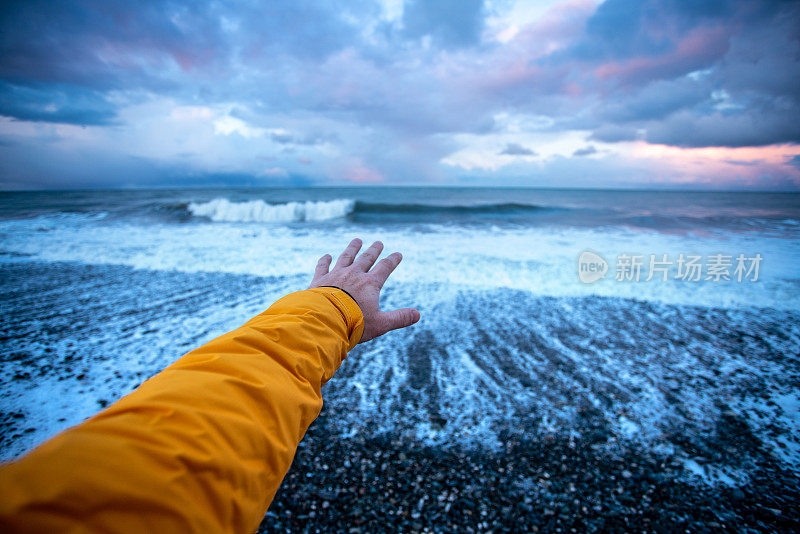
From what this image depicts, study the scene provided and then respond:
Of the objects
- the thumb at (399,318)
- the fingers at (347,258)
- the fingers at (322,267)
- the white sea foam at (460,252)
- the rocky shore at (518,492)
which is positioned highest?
the fingers at (347,258)

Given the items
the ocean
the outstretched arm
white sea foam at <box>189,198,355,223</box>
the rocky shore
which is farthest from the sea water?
white sea foam at <box>189,198,355,223</box>

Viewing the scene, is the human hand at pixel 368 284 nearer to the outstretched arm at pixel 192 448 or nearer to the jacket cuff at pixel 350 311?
the jacket cuff at pixel 350 311

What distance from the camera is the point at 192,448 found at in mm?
796

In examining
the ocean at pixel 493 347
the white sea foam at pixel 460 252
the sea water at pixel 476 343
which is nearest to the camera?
the ocean at pixel 493 347

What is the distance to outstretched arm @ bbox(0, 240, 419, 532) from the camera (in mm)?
598

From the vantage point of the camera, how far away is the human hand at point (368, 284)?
6.03 feet

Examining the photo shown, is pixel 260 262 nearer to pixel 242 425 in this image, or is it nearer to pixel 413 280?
pixel 413 280

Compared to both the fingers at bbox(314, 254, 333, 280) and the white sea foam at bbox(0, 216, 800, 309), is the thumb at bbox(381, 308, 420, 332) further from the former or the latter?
the white sea foam at bbox(0, 216, 800, 309)

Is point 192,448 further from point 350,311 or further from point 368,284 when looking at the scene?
point 368,284

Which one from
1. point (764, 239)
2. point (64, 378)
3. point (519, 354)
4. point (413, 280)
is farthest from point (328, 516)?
point (764, 239)

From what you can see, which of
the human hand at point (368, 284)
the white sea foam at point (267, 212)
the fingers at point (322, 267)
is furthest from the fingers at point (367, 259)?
the white sea foam at point (267, 212)

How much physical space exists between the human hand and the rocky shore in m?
1.18

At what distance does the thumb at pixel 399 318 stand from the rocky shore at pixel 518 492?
1.21m

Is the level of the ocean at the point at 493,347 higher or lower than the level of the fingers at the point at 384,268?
lower
